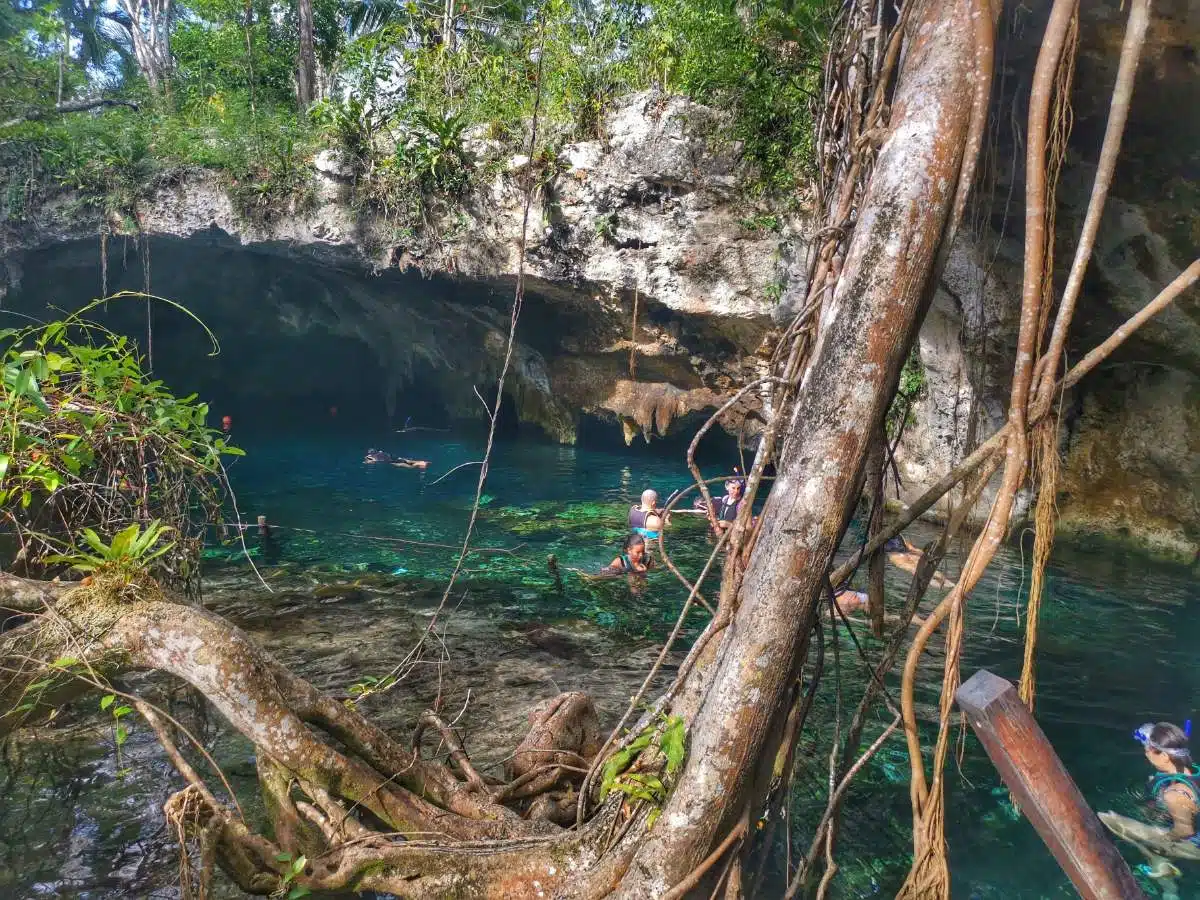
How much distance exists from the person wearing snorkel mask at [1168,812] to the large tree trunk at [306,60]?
1744 centimetres

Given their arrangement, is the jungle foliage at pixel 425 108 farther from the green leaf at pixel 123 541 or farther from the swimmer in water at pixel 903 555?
the green leaf at pixel 123 541

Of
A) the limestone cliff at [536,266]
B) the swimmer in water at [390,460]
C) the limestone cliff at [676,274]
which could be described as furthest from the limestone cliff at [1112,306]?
the swimmer in water at [390,460]

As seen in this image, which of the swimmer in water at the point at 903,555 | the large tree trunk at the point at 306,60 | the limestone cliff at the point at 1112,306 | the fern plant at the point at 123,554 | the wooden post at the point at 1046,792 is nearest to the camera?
the wooden post at the point at 1046,792

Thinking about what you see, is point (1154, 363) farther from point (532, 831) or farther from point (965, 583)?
point (532, 831)

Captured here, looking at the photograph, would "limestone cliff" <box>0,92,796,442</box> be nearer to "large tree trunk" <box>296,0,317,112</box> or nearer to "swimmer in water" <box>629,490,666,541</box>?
"swimmer in water" <box>629,490,666,541</box>

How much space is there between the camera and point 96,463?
3.28 m

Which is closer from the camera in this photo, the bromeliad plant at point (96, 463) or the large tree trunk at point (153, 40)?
the bromeliad plant at point (96, 463)

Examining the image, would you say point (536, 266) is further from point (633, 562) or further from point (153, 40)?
point (153, 40)

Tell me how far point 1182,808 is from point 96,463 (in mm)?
5995

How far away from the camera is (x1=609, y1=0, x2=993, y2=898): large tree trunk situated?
220 cm

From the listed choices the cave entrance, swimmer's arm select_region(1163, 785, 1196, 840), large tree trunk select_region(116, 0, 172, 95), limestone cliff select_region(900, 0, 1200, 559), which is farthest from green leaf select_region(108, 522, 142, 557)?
large tree trunk select_region(116, 0, 172, 95)

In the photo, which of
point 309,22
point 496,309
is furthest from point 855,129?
point 309,22

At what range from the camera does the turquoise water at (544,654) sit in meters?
3.86

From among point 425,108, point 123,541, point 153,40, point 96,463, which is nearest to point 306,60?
point 153,40
